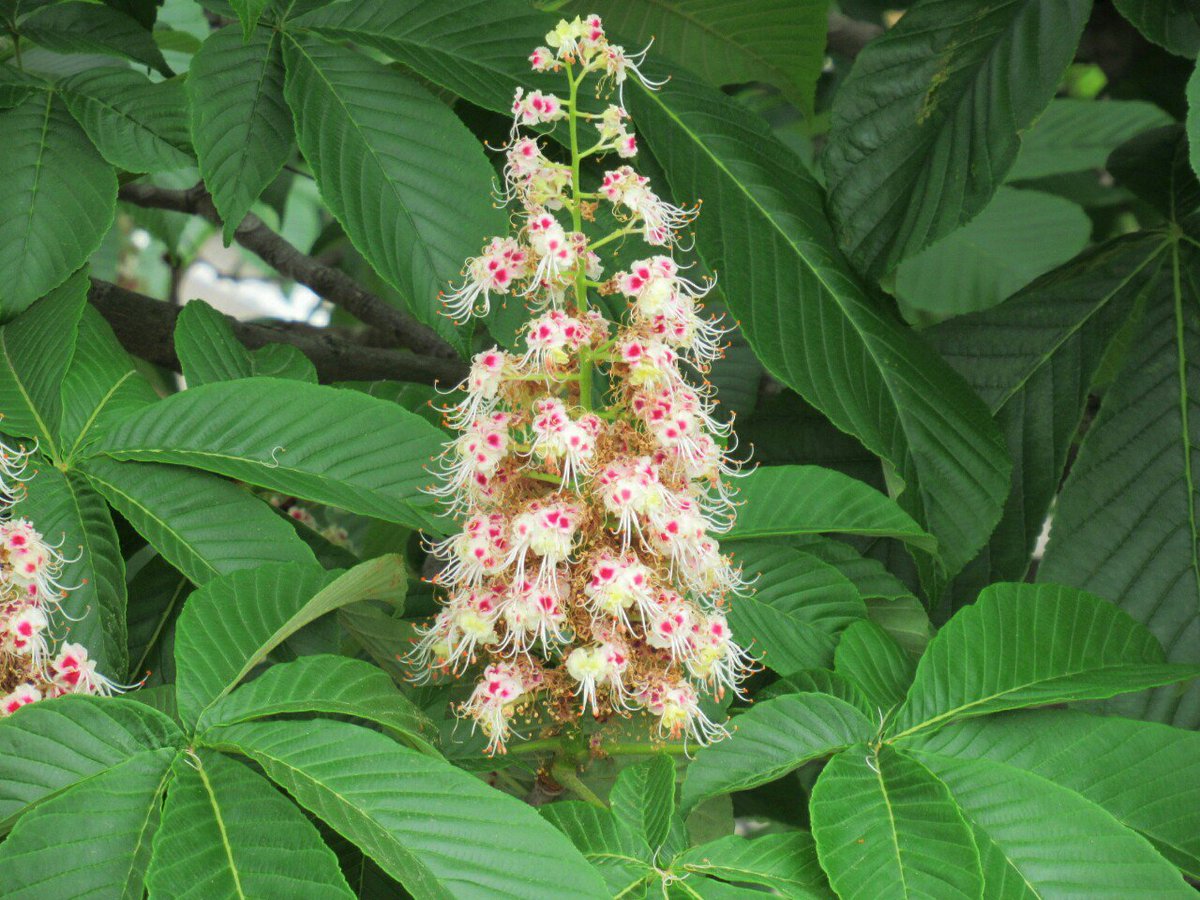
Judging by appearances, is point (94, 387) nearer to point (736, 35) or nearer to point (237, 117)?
point (237, 117)

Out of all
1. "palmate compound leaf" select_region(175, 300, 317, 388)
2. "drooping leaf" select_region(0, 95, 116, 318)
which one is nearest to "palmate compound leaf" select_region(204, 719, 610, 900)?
"palmate compound leaf" select_region(175, 300, 317, 388)

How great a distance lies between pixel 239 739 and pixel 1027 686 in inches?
25.4

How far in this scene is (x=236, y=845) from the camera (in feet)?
2.75

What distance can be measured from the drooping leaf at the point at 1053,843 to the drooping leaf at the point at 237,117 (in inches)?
34.6

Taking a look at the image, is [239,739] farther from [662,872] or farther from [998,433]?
[998,433]

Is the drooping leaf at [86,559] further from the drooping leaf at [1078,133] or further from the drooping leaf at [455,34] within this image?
the drooping leaf at [1078,133]

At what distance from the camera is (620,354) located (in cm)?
96

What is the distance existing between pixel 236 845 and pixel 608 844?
27 cm

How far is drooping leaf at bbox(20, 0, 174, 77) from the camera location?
149cm

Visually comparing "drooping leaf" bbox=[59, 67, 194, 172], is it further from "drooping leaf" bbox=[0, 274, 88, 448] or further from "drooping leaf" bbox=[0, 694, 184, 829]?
"drooping leaf" bbox=[0, 694, 184, 829]

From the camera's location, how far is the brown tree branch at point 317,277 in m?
2.14

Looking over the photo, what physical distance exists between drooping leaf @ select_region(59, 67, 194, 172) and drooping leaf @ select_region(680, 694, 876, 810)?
84cm

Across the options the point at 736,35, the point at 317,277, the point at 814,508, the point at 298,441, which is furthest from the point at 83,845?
the point at 317,277

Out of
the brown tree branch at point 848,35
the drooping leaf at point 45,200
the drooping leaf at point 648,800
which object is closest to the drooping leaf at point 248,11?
the drooping leaf at point 45,200
